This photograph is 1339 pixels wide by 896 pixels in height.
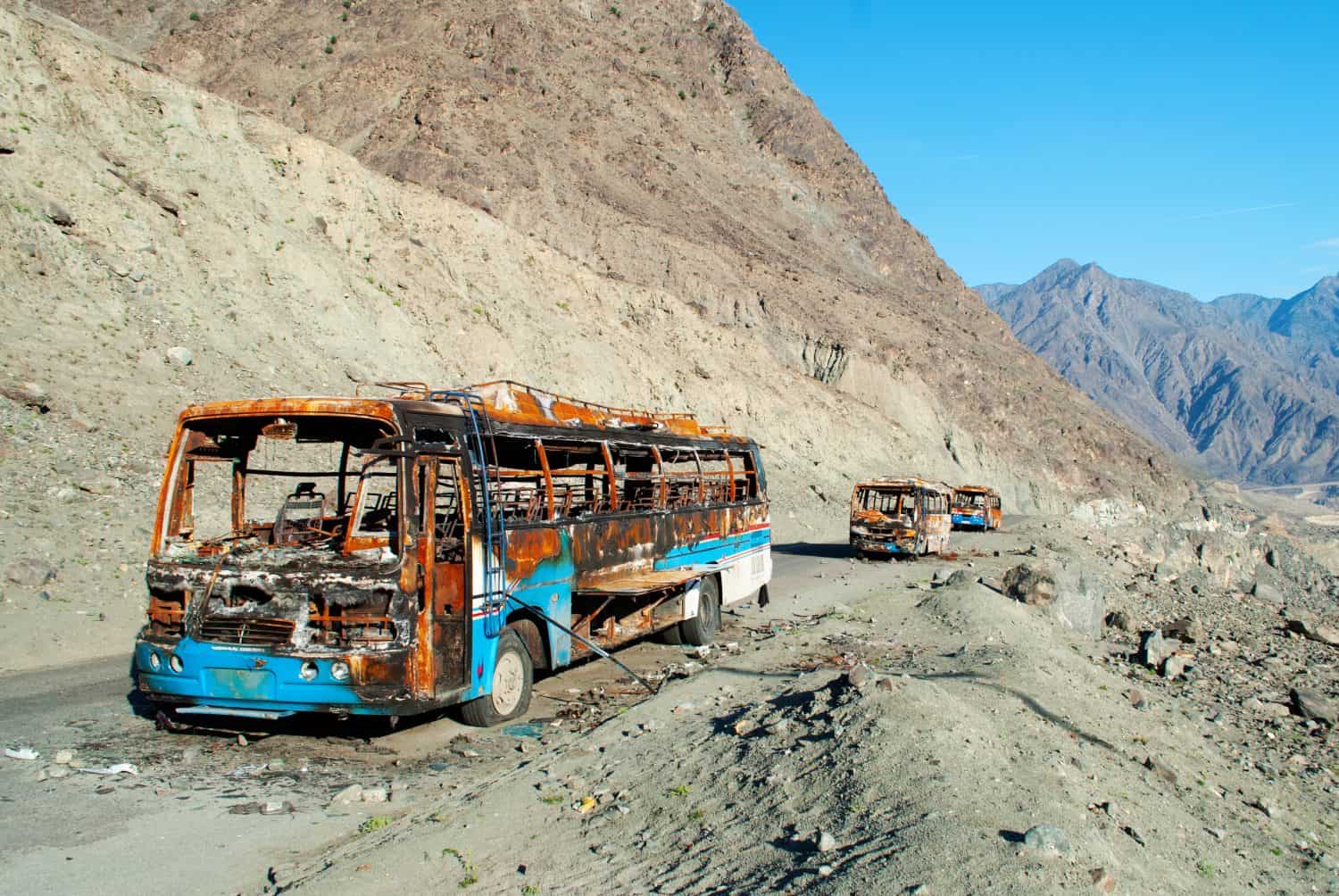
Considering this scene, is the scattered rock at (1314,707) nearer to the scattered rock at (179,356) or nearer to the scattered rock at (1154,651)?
the scattered rock at (1154,651)

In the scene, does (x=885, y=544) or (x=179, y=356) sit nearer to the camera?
(x=179, y=356)

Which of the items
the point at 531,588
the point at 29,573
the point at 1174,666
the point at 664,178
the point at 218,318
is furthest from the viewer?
the point at 664,178

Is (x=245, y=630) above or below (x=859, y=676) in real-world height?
above

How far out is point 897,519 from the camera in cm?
2639

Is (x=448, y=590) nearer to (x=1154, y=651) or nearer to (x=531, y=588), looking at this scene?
Result: (x=531, y=588)

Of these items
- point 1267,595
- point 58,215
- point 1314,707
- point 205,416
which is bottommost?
point 1267,595

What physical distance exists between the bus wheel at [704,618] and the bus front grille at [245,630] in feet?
20.9

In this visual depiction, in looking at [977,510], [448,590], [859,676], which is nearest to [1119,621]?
[859,676]

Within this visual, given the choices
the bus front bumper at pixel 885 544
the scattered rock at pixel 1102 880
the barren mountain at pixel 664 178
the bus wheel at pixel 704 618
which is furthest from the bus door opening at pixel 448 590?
the barren mountain at pixel 664 178

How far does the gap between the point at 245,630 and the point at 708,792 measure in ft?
12.6

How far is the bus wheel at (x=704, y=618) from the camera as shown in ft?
42.5

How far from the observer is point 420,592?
→ 7383 millimetres

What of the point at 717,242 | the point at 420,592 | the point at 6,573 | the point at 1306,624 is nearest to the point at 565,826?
the point at 420,592

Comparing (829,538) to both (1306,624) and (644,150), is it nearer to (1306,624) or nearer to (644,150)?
(1306,624)
